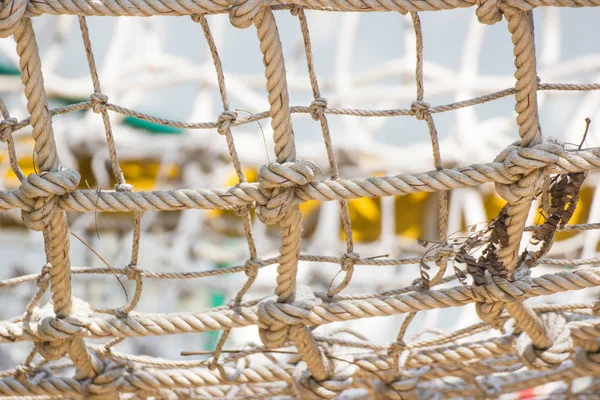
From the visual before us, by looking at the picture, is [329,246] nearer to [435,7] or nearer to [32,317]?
[32,317]

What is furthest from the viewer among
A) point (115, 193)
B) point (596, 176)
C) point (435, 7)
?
point (596, 176)

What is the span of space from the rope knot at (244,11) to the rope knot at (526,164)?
0.36 m

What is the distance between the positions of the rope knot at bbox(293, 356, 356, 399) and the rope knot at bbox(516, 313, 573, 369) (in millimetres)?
266

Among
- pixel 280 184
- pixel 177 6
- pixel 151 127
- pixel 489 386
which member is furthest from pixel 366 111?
pixel 151 127

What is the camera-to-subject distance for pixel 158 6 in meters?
0.98

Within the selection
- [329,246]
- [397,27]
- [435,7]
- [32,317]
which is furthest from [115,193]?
[397,27]

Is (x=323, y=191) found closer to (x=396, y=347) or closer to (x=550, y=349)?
(x=396, y=347)

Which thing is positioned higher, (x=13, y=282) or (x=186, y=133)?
(x=186, y=133)

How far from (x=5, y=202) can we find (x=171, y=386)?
42 centimetres

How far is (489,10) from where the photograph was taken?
933 millimetres

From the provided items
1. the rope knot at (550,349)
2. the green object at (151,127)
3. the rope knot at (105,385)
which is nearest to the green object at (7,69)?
the green object at (151,127)

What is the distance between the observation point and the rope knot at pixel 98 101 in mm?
1102

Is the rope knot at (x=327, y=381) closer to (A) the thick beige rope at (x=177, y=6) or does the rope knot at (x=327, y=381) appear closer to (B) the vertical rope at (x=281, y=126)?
(B) the vertical rope at (x=281, y=126)

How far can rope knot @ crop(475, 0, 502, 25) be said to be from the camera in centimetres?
93
